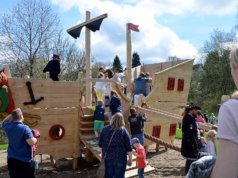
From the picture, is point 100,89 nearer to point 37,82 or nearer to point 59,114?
point 59,114

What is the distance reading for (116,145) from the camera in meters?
5.64

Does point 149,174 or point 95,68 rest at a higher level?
point 95,68

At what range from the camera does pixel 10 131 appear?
542cm

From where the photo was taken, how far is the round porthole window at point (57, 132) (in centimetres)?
899

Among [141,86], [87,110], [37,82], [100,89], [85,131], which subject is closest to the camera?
[37,82]

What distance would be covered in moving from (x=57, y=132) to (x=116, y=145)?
12.7 ft

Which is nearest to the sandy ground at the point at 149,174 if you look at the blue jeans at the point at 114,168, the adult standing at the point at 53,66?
the adult standing at the point at 53,66

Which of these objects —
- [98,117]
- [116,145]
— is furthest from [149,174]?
[116,145]

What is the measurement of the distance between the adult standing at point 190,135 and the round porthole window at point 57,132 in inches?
151

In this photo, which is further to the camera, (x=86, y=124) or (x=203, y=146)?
(x=86, y=124)

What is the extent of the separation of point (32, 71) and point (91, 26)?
46.2 ft

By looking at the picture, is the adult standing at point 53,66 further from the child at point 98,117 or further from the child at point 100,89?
the child at point 100,89

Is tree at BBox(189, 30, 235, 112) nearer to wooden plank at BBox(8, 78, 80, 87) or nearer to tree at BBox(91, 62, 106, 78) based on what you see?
tree at BBox(91, 62, 106, 78)

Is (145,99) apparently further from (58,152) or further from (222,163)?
(222,163)
